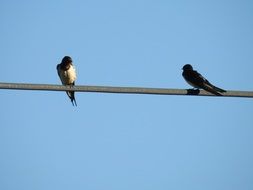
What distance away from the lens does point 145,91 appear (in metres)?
5.37

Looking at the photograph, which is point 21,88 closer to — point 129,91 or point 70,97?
point 129,91

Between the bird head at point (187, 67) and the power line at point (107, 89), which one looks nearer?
the power line at point (107, 89)

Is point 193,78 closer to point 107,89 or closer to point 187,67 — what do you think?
point 187,67

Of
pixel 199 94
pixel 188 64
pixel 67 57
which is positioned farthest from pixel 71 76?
pixel 199 94

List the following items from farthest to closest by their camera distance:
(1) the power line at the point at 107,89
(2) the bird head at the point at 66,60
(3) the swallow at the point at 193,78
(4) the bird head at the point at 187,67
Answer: (2) the bird head at the point at 66,60, (4) the bird head at the point at 187,67, (3) the swallow at the point at 193,78, (1) the power line at the point at 107,89

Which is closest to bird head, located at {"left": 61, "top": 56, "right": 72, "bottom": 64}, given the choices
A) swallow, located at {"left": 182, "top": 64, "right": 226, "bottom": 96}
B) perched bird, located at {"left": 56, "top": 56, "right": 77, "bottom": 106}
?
perched bird, located at {"left": 56, "top": 56, "right": 77, "bottom": 106}

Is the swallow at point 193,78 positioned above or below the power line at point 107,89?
above

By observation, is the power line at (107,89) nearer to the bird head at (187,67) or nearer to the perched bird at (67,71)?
the bird head at (187,67)

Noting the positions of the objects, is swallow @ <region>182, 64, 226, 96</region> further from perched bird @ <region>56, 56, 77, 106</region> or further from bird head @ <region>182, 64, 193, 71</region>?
perched bird @ <region>56, 56, 77, 106</region>

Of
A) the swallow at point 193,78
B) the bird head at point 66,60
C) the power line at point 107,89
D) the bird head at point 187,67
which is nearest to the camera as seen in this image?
the power line at point 107,89

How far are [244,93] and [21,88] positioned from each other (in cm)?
221

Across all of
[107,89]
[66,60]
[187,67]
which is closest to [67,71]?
[66,60]

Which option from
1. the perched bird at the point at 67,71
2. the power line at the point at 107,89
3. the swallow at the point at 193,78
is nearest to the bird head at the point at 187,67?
the swallow at the point at 193,78

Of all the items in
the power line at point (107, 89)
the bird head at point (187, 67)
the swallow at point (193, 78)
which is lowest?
the power line at point (107, 89)
